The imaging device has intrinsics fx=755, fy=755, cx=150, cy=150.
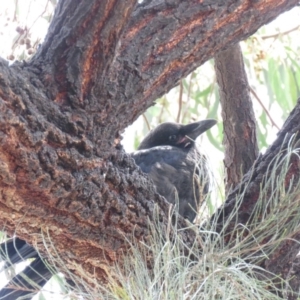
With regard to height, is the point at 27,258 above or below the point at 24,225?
below

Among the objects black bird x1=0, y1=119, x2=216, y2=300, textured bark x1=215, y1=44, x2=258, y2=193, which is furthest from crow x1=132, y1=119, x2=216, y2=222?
textured bark x1=215, y1=44, x2=258, y2=193

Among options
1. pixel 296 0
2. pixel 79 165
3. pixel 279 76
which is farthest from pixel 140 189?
pixel 279 76

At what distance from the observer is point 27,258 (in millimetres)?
2363

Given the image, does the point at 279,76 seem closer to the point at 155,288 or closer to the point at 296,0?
the point at 296,0

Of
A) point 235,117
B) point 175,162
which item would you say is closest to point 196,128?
point 175,162

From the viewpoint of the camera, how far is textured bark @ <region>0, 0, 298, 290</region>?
1.75 meters

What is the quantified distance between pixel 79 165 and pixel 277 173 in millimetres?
689

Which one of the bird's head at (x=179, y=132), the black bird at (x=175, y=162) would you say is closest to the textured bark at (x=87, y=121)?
the black bird at (x=175, y=162)

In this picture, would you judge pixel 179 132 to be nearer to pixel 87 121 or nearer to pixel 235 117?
pixel 235 117

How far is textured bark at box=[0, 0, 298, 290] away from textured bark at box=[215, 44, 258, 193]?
72 centimetres

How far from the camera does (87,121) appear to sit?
1916 millimetres

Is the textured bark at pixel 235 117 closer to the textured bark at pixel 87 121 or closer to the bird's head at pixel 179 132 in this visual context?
the bird's head at pixel 179 132

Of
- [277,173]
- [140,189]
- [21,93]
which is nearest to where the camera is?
[21,93]

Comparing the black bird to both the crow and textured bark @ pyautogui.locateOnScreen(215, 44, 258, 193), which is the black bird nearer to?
the crow
